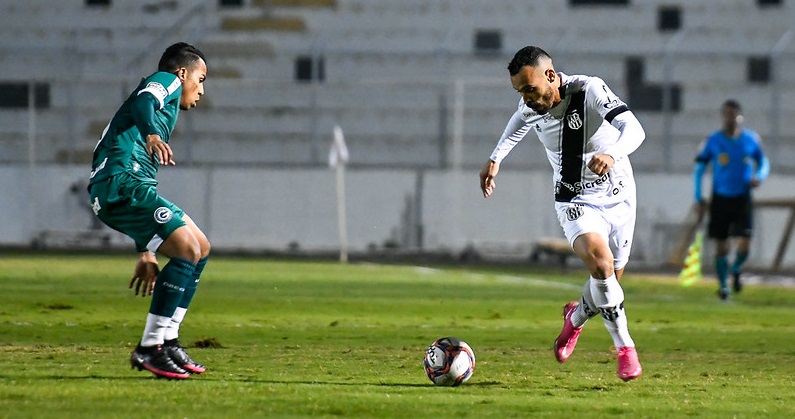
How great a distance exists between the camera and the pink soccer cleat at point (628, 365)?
797 cm

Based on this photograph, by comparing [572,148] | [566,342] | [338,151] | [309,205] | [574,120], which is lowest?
[309,205]

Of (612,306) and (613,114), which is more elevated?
(613,114)

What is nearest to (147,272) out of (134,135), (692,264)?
(134,135)

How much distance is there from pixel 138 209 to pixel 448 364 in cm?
191

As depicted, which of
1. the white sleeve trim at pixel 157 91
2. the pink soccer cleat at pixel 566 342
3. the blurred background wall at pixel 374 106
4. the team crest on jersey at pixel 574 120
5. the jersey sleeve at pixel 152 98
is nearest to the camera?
the jersey sleeve at pixel 152 98

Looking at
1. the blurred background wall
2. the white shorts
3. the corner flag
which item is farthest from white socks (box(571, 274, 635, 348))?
the blurred background wall

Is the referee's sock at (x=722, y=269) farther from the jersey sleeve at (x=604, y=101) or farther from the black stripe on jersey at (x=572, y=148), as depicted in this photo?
the jersey sleeve at (x=604, y=101)

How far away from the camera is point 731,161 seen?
17.3 meters

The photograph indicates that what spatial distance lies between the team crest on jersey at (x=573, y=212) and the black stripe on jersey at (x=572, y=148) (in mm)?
107

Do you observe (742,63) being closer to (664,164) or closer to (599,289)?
(664,164)

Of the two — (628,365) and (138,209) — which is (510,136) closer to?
(628,365)

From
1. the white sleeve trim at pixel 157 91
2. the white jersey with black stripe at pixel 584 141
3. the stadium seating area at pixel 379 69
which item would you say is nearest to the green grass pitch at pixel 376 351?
the white jersey with black stripe at pixel 584 141

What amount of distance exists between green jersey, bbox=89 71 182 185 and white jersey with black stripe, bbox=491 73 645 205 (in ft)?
7.71

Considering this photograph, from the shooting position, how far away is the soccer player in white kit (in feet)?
27.1
